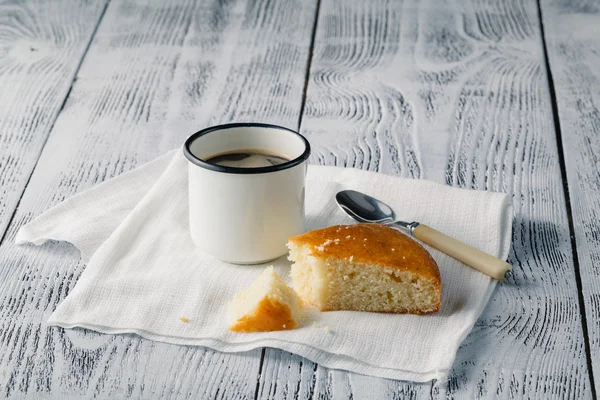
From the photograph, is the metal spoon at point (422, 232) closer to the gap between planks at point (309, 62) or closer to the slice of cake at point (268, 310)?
the slice of cake at point (268, 310)

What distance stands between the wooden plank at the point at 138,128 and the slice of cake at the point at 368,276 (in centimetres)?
14

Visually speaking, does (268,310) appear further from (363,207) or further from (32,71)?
(32,71)

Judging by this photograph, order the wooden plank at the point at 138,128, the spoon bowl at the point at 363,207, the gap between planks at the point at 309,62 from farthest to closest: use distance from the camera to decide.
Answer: the gap between planks at the point at 309,62 < the spoon bowl at the point at 363,207 < the wooden plank at the point at 138,128

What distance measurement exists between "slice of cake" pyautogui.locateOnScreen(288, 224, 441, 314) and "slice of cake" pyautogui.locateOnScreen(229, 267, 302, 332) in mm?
47

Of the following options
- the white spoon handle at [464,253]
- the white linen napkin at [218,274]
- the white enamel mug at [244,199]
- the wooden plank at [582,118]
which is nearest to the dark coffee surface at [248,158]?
the white enamel mug at [244,199]

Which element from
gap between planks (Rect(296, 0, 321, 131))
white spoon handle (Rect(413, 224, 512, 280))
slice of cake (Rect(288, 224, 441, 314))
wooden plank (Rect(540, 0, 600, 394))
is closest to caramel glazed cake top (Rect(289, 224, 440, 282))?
slice of cake (Rect(288, 224, 441, 314))

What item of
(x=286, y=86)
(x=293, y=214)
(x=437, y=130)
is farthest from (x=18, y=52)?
(x=293, y=214)

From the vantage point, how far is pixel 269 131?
1.41 m

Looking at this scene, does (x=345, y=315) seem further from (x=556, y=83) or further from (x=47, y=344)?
(x=556, y=83)

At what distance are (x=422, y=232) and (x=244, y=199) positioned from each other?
32 cm

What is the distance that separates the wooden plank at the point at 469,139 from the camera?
1146mm

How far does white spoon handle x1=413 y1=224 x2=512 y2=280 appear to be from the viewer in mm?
1342

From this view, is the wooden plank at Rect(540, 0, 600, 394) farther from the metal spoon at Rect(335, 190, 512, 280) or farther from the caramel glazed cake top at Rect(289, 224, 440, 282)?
the caramel glazed cake top at Rect(289, 224, 440, 282)

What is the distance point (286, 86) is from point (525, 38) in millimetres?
734
